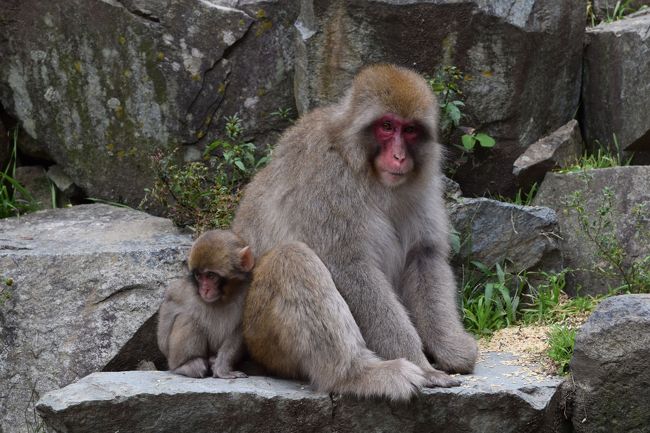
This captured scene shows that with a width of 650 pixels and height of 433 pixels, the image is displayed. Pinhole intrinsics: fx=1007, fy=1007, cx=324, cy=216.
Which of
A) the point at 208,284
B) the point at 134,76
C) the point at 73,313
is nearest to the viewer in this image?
the point at 208,284

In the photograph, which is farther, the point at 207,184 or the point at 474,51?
the point at 207,184

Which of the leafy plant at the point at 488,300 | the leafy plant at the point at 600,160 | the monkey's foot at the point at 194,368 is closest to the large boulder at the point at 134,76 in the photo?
the leafy plant at the point at 488,300

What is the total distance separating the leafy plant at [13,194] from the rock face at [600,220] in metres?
4.46

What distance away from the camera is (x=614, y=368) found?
18.7 feet

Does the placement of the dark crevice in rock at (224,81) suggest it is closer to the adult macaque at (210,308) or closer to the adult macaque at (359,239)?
the adult macaque at (359,239)

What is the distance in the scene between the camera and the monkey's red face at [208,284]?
5660 millimetres

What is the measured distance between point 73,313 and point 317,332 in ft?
7.95

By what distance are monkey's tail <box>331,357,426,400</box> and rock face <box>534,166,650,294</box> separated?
231 cm

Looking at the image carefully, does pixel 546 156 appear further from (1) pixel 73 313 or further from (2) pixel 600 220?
(1) pixel 73 313

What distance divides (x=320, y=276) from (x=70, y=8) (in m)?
4.27

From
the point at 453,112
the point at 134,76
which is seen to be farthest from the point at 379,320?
the point at 134,76

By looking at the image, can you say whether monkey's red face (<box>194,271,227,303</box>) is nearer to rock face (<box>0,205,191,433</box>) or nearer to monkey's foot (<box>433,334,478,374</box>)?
monkey's foot (<box>433,334,478,374</box>)

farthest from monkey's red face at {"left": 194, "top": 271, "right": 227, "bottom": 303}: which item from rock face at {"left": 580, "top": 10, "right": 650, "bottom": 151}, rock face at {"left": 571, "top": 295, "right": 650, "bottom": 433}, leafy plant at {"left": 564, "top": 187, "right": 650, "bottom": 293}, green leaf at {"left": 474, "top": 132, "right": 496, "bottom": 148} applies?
rock face at {"left": 580, "top": 10, "right": 650, "bottom": 151}

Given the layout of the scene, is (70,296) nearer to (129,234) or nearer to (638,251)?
(129,234)
